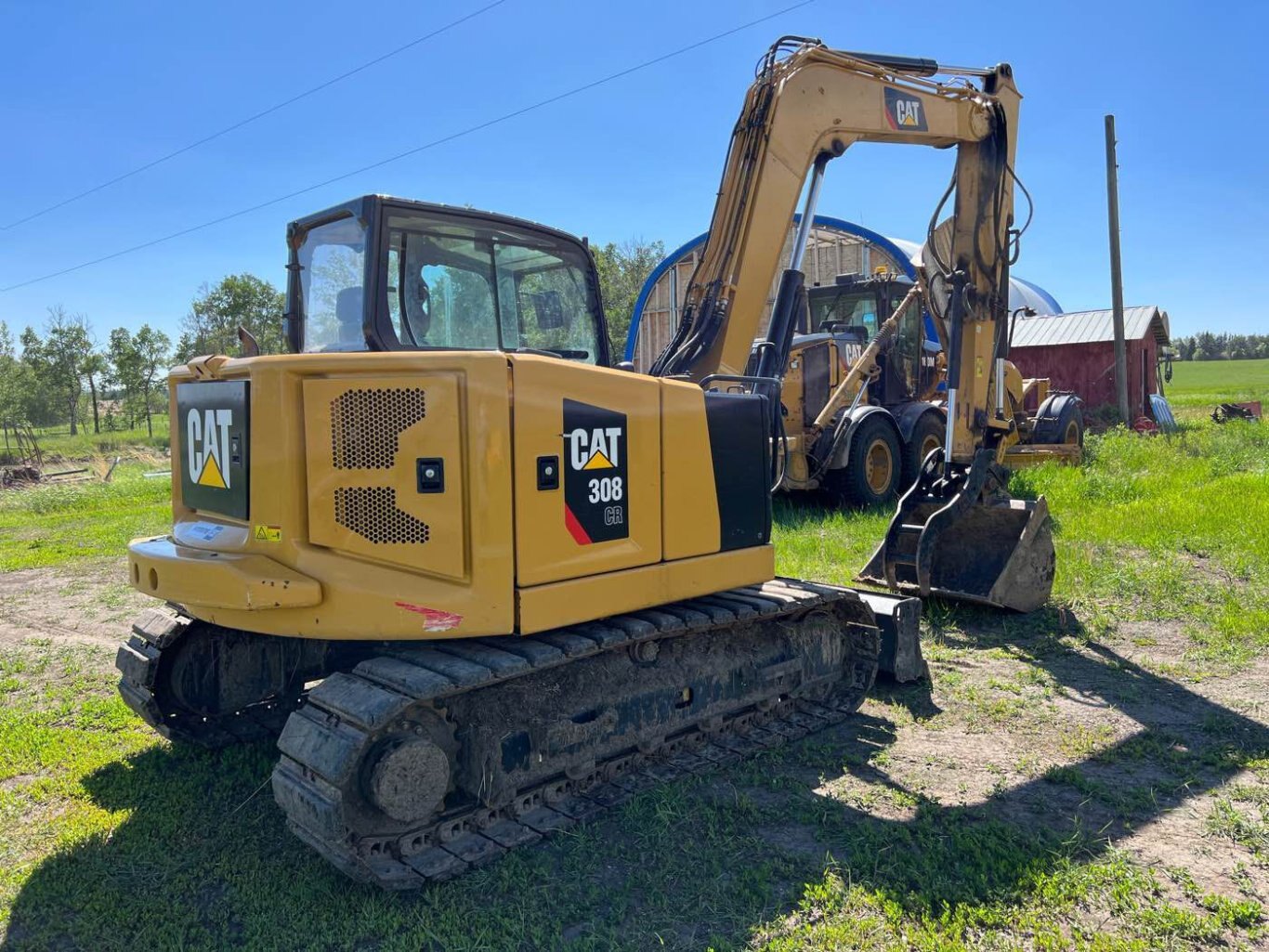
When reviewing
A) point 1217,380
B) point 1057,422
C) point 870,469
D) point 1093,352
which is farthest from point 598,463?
point 1217,380

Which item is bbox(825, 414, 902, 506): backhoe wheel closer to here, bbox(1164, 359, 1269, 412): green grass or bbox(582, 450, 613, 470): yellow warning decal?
bbox(582, 450, 613, 470): yellow warning decal

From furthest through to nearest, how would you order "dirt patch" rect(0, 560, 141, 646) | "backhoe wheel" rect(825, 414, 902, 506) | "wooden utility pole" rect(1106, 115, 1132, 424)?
"wooden utility pole" rect(1106, 115, 1132, 424)
"backhoe wheel" rect(825, 414, 902, 506)
"dirt patch" rect(0, 560, 141, 646)

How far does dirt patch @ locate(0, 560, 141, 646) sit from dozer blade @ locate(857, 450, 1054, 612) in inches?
242

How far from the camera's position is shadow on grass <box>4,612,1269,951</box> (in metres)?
3.34

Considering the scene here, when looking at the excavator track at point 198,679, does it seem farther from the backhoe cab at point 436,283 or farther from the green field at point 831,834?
the backhoe cab at point 436,283

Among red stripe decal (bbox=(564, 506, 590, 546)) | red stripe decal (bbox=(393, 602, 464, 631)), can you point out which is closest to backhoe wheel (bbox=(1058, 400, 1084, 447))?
red stripe decal (bbox=(564, 506, 590, 546))

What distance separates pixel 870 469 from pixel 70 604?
9.02m

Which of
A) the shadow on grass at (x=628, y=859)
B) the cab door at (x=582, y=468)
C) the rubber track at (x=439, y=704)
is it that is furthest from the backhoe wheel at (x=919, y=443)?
the cab door at (x=582, y=468)

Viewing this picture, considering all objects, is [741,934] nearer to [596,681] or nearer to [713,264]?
[596,681]

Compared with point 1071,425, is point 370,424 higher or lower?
higher

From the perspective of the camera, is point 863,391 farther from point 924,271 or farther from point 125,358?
point 125,358

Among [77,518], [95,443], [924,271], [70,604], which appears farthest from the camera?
[95,443]

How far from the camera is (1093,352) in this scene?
25.5 m

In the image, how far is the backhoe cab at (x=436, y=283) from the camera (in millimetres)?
4297
